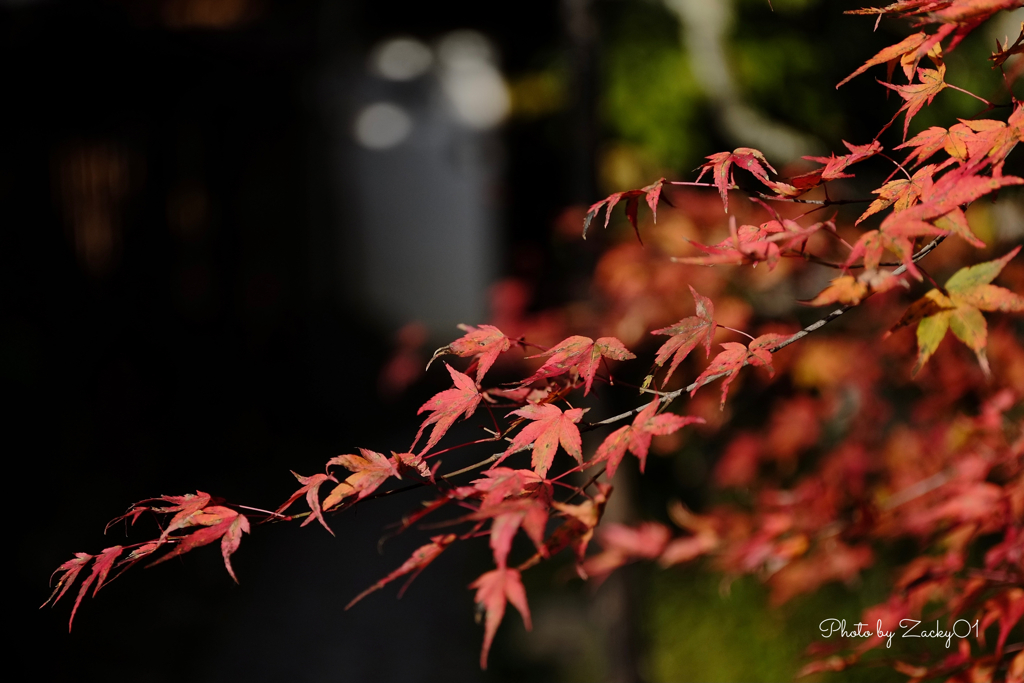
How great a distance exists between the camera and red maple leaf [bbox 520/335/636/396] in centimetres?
115

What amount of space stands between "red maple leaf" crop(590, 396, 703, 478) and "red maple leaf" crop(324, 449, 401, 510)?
0.28 meters

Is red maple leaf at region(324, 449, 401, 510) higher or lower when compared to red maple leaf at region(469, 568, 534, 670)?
higher

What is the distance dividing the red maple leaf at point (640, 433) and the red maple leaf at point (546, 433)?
1.9 inches

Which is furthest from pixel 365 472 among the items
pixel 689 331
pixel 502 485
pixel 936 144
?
pixel 936 144

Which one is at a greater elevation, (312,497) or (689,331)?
(689,331)

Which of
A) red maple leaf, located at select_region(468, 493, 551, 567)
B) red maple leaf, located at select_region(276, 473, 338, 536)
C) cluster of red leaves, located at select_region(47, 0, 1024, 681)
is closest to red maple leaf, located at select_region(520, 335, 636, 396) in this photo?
cluster of red leaves, located at select_region(47, 0, 1024, 681)

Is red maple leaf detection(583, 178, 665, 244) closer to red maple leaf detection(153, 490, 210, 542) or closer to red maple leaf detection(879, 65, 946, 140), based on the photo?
red maple leaf detection(879, 65, 946, 140)

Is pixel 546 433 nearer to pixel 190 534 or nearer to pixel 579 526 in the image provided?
pixel 579 526

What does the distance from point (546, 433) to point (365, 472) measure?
0.29 m

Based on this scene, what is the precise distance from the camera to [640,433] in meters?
1.10

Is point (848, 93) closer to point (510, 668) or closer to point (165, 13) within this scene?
point (510, 668)

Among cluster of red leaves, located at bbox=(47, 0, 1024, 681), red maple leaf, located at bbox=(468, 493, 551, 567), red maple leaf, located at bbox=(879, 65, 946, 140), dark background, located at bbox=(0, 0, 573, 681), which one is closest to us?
red maple leaf, located at bbox=(468, 493, 551, 567)

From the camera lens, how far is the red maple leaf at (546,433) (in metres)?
1.11

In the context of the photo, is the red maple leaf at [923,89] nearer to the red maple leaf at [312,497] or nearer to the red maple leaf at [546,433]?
the red maple leaf at [546,433]
